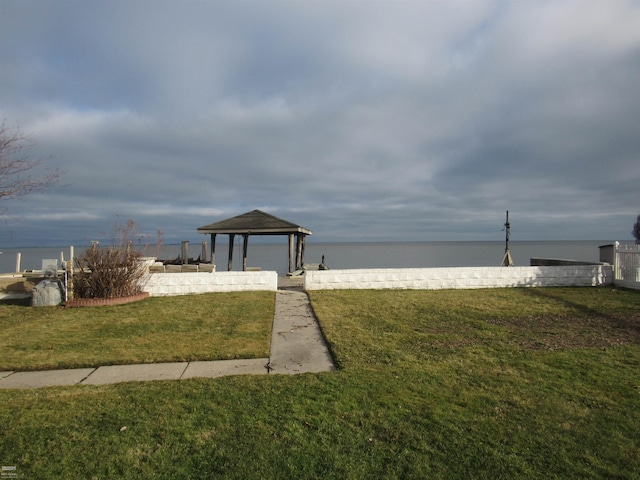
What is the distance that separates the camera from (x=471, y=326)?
24.6ft

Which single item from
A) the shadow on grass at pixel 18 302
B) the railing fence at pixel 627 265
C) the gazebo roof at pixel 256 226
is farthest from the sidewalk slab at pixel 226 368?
the railing fence at pixel 627 265

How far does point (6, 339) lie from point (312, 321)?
5.49 m

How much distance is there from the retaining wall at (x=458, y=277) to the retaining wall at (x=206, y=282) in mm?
1417

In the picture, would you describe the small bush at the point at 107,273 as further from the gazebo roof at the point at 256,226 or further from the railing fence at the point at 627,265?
the railing fence at the point at 627,265

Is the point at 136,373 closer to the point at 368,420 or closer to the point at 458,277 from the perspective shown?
the point at 368,420

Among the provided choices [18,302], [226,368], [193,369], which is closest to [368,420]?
[226,368]

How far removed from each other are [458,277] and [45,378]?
11.4 metres

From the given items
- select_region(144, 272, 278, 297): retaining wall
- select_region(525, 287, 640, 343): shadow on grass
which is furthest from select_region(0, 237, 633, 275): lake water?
select_region(525, 287, 640, 343): shadow on grass

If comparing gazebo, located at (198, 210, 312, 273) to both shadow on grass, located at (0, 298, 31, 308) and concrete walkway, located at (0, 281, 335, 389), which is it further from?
concrete walkway, located at (0, 281, 335, 389)

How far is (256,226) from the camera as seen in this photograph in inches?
684

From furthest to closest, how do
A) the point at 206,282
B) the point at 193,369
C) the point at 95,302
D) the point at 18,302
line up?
the point at 206,282 < the point at 18,302 < the point at 95,302 < the point at 193,369

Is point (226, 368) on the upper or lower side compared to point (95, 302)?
lower

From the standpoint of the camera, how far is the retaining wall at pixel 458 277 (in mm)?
12602

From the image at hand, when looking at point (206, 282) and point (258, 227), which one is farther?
point (258, 227)
